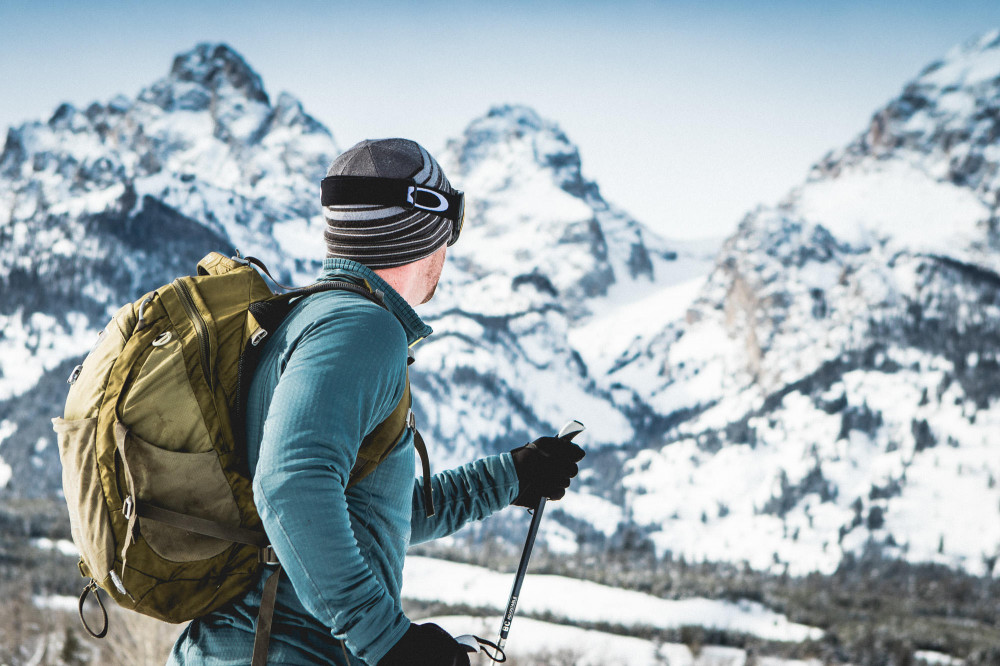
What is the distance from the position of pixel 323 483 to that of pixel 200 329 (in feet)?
1.51

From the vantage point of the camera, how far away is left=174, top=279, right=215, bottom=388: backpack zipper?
1842 millimetres

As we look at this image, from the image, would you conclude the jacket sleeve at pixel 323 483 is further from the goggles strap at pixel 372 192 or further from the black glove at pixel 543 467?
the black glove at pixel 543 467

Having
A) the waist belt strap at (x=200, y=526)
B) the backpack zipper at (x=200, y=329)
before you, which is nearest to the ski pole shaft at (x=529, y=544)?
the waist belt strap at (x=200, y=526)

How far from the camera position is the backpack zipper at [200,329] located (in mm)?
1842

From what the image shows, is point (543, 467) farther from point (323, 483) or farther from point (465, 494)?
point (323, 483)

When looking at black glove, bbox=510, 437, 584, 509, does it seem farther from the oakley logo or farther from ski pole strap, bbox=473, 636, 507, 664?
the oakley logo

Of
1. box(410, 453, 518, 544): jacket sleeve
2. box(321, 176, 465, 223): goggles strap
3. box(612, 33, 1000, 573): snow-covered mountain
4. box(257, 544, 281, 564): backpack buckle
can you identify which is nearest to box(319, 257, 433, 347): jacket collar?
box(321, 176, 465, 223): goggles strap

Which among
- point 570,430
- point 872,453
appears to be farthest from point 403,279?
point 872,453

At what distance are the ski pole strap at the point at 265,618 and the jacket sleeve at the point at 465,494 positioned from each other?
0.77 metres

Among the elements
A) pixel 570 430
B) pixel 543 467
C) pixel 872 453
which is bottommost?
pixel 543 467

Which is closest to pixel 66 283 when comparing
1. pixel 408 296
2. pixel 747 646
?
pixel 747 646

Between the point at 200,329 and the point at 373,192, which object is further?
the point at 373,192

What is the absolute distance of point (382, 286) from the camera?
2.07m

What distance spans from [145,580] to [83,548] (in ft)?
0.53
